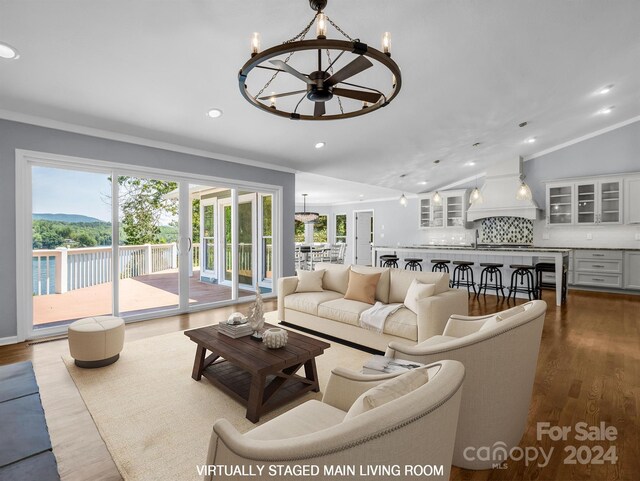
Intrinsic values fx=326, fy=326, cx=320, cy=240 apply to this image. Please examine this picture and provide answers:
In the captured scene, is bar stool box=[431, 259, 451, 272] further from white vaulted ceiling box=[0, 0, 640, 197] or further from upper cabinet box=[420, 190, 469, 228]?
white vaulted ceiling box=[0, 0, 640, 197]

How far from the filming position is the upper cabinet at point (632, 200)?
650cm

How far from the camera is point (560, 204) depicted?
24.5ft

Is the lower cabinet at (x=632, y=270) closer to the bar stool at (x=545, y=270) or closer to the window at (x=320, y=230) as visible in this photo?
the bar stool at (x=545, y=270)

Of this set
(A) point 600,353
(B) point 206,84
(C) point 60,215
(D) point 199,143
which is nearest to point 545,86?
(A) point 600,353

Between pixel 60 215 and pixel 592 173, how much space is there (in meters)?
9.92

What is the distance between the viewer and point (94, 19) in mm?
2486

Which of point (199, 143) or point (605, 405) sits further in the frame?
point (199, 143)

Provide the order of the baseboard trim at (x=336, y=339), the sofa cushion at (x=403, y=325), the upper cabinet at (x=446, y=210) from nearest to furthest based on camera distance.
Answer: the sofa cushion at (x=403, y=325)
the baseboard trim at (x=336, y=339)
the upper cabinet at (x=446, y=210)

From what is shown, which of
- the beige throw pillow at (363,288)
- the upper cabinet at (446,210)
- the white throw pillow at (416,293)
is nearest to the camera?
the white throw pillow at (416,293)

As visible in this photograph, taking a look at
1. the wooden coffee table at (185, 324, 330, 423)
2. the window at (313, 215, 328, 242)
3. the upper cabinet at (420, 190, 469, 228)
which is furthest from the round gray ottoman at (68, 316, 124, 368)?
the window at (313, 215, 328, 242)

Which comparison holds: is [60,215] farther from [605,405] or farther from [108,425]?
[605,405]

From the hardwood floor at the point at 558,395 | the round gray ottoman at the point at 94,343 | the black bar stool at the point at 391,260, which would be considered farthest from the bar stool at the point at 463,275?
the round gray ottoman at the point at 94,343

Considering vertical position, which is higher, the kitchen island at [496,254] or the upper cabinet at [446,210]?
the upper cabinet at [446,210]

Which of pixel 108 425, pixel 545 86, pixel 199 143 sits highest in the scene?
pixel 545 86
